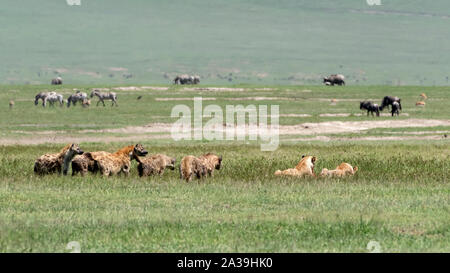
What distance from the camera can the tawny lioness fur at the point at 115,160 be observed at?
2061 cm

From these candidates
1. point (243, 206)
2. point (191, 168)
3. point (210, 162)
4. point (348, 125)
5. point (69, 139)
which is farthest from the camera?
point (348, 125)

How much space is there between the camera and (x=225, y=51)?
177875 millimetres

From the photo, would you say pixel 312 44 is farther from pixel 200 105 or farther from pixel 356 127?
pixel 356 127

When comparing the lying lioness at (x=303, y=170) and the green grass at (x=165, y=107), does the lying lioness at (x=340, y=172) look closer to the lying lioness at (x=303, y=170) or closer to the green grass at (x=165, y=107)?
the lying lioness at (x=303, y=170)

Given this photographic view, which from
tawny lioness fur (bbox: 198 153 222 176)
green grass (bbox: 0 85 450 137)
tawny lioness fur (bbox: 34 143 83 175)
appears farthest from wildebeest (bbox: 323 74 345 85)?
tawny lioness fur (bbox: 34 143 83 175)

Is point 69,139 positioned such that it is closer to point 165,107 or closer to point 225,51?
point 165,107

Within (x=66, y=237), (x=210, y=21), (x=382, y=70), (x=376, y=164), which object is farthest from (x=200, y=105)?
(x=210, y=21)

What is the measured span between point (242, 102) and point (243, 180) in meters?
48.9

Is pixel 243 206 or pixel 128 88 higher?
pixel 243 206

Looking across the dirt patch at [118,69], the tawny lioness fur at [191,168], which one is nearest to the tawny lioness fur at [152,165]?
the tawny lioness fur at [191,168]

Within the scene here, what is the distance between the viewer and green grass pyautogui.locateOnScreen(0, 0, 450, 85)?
A: 160750mm

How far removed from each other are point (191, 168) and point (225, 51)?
519 feet

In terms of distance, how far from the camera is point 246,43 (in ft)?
603

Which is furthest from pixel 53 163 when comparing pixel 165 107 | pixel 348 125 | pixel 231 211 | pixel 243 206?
pixel 165 107
